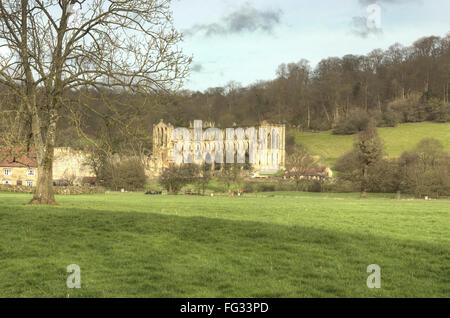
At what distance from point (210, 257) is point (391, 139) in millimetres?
89951

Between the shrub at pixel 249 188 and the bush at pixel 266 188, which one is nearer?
the shrub at pixel 249 188

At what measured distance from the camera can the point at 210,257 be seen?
9227 mm

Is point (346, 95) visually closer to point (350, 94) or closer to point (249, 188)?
point (350, 94)

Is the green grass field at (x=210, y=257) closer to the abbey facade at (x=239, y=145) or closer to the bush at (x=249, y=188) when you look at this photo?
Result: the bush at (x=249, y=188)

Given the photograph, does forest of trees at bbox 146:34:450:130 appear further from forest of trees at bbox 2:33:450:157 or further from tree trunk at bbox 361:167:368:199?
tree trunk at bbox 361:167:368:199

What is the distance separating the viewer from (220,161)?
92.5 metres

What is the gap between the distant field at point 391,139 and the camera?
86062 millimetres

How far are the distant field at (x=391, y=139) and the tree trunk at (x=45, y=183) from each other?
70.9m

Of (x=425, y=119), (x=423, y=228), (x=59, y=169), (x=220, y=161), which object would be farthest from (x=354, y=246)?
(x=425, y=119)

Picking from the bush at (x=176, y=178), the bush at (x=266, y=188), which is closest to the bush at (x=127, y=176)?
the bush at (x=176, y=178)

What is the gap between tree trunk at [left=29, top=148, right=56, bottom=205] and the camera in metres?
18.2

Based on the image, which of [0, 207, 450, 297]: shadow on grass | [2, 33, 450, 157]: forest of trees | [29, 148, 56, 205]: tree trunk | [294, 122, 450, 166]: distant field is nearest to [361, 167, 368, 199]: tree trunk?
[294, 122, 450, 166]: distant field
